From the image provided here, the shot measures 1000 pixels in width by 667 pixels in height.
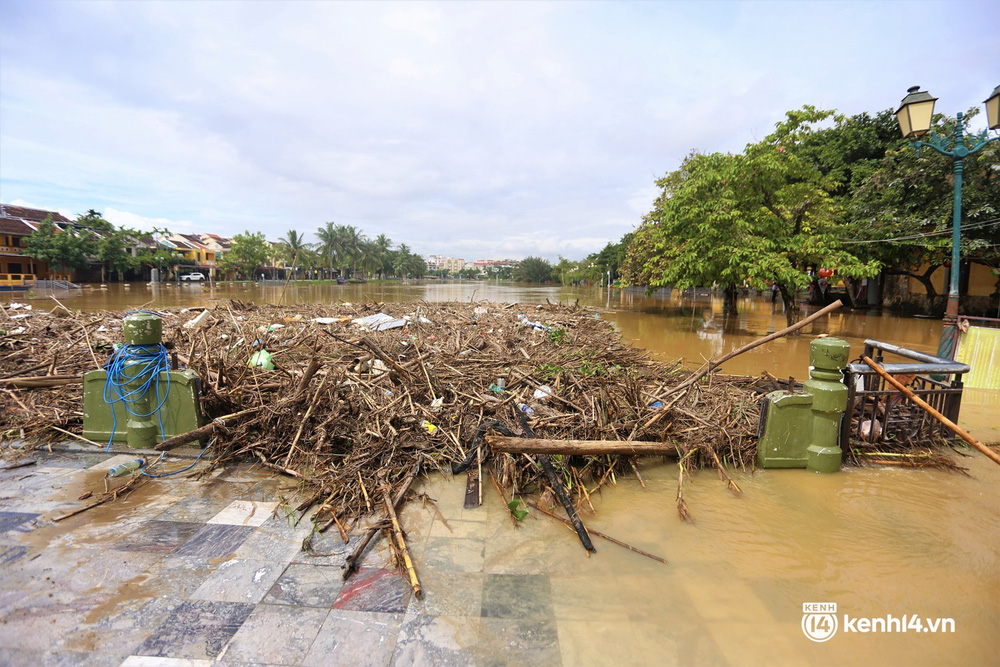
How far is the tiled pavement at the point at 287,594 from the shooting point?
2.26 metres

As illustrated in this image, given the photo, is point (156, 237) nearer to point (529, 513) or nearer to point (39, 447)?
point (39, 447)

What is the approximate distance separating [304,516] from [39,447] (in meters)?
3.61

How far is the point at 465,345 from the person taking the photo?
809 centimetres

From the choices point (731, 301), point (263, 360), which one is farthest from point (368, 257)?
point (263, 360)

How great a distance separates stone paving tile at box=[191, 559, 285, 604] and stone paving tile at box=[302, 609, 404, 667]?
0.54m

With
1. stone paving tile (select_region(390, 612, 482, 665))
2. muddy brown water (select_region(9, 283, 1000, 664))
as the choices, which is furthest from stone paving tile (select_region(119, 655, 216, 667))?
muddy brown water (select_region(9, 283, 1000, 664))

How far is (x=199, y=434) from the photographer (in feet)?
14.5

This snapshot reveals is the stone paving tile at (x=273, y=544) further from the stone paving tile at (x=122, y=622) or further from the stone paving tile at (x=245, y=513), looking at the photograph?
the stone paving tile at (x=122, y=622)

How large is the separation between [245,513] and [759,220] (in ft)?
54.3

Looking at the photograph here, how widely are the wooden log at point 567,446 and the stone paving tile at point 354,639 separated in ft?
4.12

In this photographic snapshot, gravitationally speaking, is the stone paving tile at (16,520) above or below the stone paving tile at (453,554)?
above

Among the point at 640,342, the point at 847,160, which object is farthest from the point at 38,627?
the point at 847,160

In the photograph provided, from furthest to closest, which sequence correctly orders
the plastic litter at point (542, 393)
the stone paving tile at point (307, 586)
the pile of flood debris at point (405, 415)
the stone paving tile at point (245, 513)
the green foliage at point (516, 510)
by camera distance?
1. the plastic litter at point (542, 393)
2. the pile of flood debris at point (405, 415)
3. the green foliage at point (516, 510)
4. the stone paving tile at point (245, 513)
5. the stone paving tile at point (307, 586)

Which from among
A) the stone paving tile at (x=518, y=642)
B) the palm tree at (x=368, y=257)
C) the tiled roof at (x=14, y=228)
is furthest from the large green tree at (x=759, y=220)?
the palm tree at (x=368, y=257)
